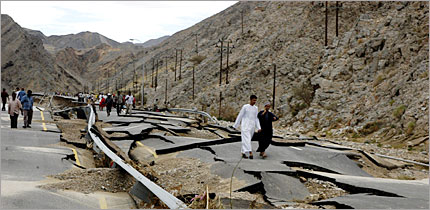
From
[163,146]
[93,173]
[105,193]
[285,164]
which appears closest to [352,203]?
[285,164]

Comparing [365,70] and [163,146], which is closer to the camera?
[163,146]

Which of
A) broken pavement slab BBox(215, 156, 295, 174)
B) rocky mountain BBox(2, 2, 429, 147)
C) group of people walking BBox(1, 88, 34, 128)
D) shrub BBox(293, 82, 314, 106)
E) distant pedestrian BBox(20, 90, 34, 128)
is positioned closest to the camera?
broken pavement slab BBox(215, 156, 295, 174)

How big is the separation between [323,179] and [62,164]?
5.71 meters

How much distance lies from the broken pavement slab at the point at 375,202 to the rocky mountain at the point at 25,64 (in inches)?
4966

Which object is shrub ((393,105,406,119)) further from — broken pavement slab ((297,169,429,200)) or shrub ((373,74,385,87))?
broken pavement slab ((297,169,429,200))

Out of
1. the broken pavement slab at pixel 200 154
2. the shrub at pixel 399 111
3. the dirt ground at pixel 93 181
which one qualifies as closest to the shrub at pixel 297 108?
the shrub at pixel 399 111

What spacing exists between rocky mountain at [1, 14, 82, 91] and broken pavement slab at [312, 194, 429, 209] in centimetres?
12615

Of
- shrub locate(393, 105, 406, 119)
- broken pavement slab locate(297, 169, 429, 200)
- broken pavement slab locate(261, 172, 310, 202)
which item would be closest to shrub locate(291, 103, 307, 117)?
shrub locate(393, 105, 406, 119)

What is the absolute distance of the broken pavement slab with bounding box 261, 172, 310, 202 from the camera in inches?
269

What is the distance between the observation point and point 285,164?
9586 mm

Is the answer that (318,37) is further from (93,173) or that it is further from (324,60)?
(93,173)

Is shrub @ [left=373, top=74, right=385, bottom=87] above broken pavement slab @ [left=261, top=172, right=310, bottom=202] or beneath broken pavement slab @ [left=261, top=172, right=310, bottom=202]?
above

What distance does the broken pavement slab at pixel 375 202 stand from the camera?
6.20m

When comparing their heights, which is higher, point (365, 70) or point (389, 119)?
point (365, 70)
